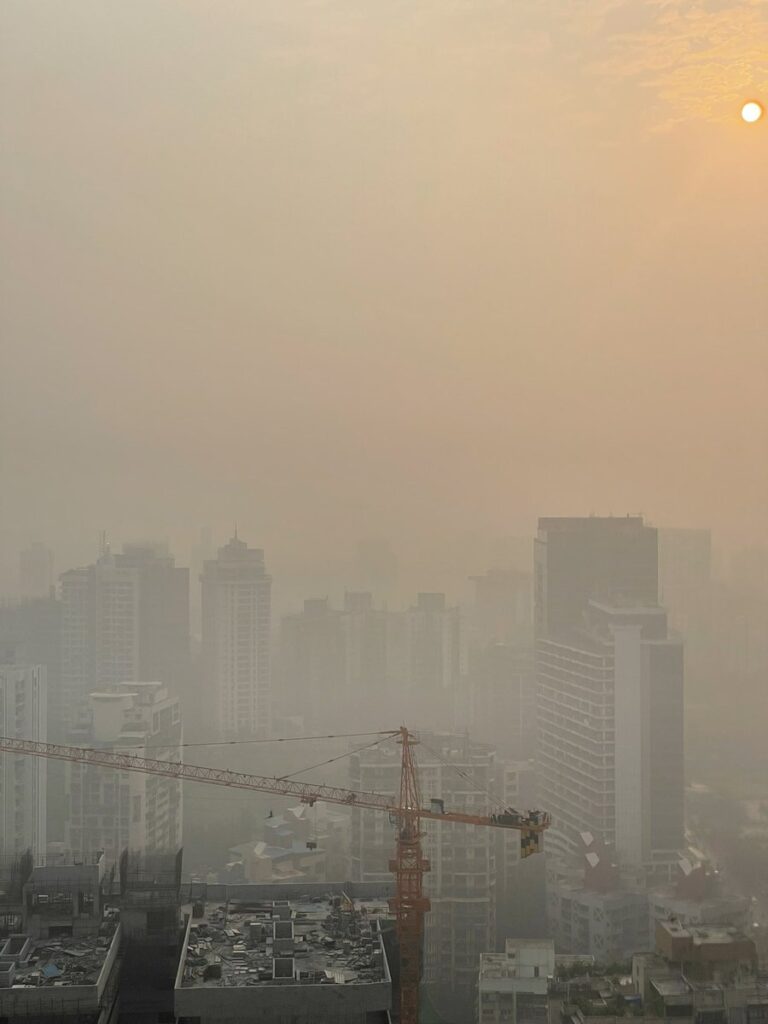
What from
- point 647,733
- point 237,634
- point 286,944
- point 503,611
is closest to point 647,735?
point 647,733

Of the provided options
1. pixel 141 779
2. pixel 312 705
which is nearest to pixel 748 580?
pixel 312 705

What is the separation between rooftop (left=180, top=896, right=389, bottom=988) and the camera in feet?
7.80

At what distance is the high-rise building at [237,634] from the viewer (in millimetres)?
3852

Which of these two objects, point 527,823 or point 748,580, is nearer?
point 527,823

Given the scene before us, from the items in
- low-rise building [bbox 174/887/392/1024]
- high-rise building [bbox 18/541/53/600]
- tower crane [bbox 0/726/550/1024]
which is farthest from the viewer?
high-rise building [bbox 18/541/53/600]

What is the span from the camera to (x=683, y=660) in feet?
12.6

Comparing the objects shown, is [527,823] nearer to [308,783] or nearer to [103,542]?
[308,783]

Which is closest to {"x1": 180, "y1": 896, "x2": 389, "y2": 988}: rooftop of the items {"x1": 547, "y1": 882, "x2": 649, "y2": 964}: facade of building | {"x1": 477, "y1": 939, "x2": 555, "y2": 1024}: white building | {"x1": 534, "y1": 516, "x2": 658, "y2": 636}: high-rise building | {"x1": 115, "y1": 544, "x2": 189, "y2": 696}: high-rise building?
{"x1": 477, "y1": 939, "x2": 555, "y2": 1024}: white building

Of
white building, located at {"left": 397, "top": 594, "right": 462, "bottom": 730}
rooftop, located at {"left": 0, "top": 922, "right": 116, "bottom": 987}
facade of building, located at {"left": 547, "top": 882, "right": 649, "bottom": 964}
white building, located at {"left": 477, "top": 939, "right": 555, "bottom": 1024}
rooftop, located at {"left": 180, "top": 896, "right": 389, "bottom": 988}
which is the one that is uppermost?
white building, located at {"left": 397, "top": 594, "right": 462, "bottom": 730}

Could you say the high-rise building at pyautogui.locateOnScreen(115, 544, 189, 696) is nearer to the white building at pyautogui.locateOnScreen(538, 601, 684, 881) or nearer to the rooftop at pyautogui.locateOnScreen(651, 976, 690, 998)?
the white building at pyautogui.locateOnScreen(538, 601, 684, 881)

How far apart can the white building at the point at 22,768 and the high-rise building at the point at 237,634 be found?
572mm

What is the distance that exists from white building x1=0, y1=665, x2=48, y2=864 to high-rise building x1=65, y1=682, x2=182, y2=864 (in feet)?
0.34

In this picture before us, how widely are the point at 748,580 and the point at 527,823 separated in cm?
124

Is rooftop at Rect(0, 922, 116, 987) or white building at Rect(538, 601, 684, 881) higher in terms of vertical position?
white building at Rect(538, 601, 684, 881)
